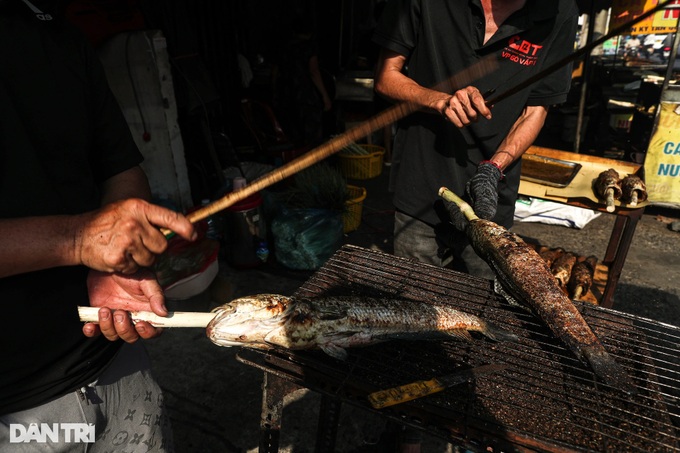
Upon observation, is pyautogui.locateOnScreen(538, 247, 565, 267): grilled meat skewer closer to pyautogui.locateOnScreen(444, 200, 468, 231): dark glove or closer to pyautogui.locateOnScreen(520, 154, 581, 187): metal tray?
pyautogui.locateOnScreen(520, 154, 581, 187): metal tray

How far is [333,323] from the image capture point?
2195 millimetres

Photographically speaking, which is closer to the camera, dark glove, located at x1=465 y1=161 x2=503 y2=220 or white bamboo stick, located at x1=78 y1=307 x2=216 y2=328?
white bamboo stick, located at x1=78 y1=307 x2=216 y2=328

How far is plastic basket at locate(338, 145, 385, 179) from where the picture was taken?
338 inches

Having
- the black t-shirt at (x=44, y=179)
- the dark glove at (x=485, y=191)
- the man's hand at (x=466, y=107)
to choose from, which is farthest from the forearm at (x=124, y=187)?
the dark glove at (x=485, y=191)

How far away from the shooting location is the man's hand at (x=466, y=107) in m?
2.51

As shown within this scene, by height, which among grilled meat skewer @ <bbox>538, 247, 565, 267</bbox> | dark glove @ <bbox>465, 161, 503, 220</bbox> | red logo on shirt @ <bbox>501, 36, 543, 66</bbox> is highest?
red logo on shirt @ <bbox>501, 36, 543, 66</bbox>

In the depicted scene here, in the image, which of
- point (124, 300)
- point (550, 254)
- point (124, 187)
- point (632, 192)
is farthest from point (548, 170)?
point (124, 300)

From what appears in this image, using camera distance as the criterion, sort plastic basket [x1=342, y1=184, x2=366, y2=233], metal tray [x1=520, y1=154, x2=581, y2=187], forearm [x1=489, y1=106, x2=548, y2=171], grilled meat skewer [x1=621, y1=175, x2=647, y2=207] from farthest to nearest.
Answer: plastic basket [x1=342, y1=184, x2=366, y2=233] < metal tray [x1=520, y1=154, x2=581, y2=187] < grilled meat skewer [x1=621, y1=175, x2=647, y2=207] < forearm [x1=489, y1=106, x2=548, y2=171]

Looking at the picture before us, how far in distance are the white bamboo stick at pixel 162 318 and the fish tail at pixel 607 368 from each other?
192cm

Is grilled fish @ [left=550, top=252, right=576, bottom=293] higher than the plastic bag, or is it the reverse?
grilled fish @ [left=550, top=252, right=576, bottom=293]

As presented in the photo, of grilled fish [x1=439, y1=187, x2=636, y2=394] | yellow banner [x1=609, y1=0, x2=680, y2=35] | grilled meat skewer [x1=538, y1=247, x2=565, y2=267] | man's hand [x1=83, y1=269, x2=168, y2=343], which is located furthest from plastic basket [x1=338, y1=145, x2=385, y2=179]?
man's hand [x1=83, y1=269, x2=168, y2=343]

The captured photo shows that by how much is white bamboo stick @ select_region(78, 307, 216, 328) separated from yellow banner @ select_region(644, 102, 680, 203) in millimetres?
7561

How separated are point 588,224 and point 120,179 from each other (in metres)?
7.70

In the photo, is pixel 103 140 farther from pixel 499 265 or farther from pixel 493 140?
pixel 493 140
